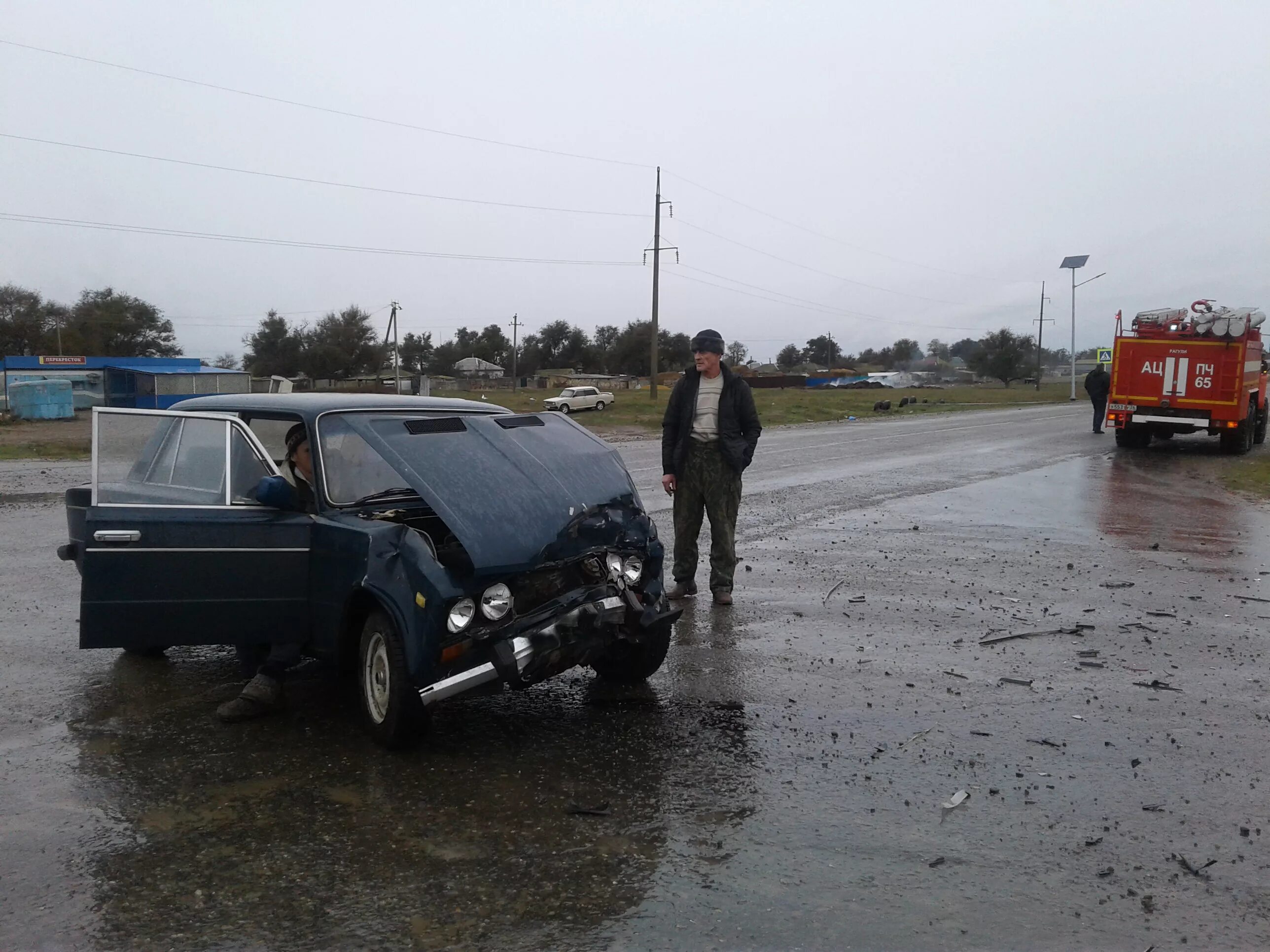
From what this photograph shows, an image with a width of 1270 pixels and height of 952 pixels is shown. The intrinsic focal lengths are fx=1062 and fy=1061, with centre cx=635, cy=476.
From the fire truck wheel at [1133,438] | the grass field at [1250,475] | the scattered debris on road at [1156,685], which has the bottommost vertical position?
the scattered debris on road at [1156,685]

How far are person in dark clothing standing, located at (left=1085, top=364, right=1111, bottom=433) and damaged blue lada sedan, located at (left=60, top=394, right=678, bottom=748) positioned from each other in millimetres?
26786

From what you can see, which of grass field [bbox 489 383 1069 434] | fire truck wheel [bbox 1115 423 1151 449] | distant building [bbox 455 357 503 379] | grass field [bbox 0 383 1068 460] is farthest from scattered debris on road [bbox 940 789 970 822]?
distant building [bbox 455 357 503 379]

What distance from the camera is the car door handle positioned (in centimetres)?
521

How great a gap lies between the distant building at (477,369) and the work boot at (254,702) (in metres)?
94.6

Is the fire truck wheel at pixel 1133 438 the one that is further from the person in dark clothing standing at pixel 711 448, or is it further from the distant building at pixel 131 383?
the distant building at pixel 131 383

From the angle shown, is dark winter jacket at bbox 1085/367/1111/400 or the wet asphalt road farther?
dark winter jacket at bbox 1085/367/1111/400

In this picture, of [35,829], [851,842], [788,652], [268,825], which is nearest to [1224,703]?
[788,652]

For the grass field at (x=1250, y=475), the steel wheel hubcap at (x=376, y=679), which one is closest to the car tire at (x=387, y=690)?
the steel wheel hubcap at (x=376, y=679)

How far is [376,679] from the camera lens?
497 cm

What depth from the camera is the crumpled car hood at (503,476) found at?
4793 millimetres

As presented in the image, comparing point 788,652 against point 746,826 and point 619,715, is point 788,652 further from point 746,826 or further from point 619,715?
point 746,826

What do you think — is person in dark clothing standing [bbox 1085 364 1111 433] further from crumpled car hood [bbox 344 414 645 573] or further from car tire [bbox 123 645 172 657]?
car tire [bbox 123 645 172 657]

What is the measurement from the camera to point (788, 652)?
6.62 m

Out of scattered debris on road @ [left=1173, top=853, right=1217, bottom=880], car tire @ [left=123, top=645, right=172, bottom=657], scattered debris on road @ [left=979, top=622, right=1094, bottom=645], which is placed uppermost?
scattered debris on road @ [left=979, top=622, right=1094, bottom=645]
